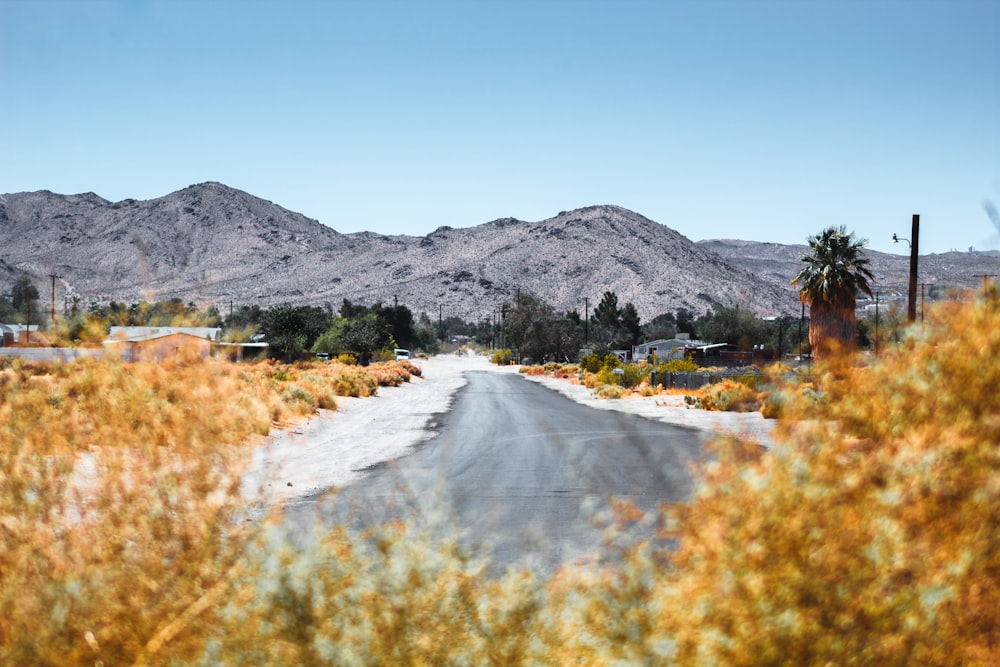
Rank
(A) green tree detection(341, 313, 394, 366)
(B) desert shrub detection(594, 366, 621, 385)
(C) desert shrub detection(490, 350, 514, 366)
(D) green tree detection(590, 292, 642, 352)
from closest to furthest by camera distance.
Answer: (B) desert shrub detection(594, 366, 621, 385), (A) green tree detection(341, 313, 394, 366), (C) desert shrub detection(490, 350, 514, 366), (D) green tree detection(590, 292, 642, 352)

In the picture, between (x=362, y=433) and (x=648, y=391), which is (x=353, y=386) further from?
(x=362, y=433)

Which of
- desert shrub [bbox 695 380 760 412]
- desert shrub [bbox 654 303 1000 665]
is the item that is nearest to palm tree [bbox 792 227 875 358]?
desert shrub [bbox 695 380 760 412]

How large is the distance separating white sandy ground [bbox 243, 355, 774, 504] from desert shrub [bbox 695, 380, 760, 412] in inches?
37.5

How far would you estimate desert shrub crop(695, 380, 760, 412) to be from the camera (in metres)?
34.8

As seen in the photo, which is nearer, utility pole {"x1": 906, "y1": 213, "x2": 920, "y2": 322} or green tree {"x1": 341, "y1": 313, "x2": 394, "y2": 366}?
utility pole {"x1": 906, "y1": 213, "x2": 920, "y2": 322}

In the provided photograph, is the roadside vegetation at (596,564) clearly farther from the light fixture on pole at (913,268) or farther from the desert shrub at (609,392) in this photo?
the desert shrub at (609,392)

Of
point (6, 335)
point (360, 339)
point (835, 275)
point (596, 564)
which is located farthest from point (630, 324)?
point (596, 564)

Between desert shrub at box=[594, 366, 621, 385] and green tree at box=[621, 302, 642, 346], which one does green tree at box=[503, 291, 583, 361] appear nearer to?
green tree at box=[621, 302, 642, 346]

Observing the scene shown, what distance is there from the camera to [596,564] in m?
5.23

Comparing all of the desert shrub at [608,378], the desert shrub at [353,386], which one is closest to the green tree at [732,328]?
the desert shrub at [608,378]

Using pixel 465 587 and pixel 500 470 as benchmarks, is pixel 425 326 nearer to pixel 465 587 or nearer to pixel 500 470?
pixel 500 470

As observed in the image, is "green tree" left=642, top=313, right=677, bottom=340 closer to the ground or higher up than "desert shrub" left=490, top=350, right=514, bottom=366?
higher up

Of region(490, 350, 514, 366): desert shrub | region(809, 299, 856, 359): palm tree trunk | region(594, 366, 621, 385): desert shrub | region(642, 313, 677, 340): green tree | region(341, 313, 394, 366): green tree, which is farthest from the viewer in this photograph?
region(642, 313, 677, 340): green tree

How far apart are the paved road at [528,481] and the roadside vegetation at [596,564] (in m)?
0.58
